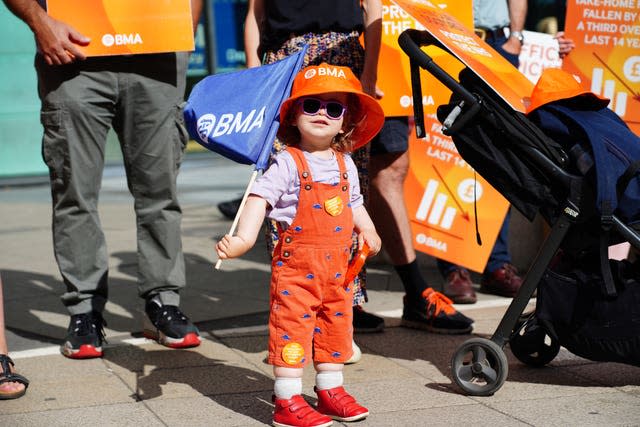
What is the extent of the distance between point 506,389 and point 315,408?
789 millimetres

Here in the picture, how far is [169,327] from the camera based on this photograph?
16.1 feet

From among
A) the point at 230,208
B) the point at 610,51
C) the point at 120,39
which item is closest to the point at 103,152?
the point at 120,39

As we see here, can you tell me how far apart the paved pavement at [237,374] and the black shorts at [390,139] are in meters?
0.86

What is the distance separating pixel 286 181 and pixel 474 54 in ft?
3.29

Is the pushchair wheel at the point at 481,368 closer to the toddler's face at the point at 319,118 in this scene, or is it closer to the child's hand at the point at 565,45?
the toddler's face at the point at 319,118

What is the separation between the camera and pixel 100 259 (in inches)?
195

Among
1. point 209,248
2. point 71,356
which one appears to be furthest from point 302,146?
point 209,248

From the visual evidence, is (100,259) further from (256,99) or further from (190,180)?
(190,180)

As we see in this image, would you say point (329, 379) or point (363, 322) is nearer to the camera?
point (329, 379)

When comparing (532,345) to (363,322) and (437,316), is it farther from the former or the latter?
(363,322)

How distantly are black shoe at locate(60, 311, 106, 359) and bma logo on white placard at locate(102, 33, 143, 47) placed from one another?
121 cm

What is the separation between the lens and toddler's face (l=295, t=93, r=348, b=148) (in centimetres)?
385

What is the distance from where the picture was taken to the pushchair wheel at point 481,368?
13.5 ft

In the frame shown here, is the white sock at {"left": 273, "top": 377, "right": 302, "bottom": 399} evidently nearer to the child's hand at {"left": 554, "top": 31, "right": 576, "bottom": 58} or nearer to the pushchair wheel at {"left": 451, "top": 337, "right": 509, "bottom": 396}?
the pushchair wheel at {"left": 451, "top": 337, "right": 509, "bottom": 396}
